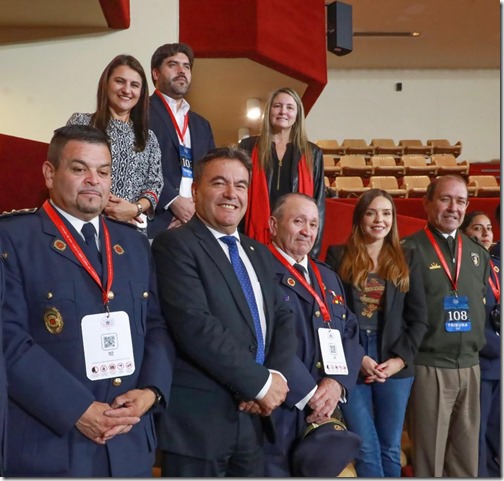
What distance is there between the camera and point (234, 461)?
1.93 m

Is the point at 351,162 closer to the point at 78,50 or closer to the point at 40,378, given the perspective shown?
the point at 78,50

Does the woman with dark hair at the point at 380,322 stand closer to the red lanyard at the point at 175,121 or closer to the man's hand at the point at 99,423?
the red lanyard at the point at 175,121

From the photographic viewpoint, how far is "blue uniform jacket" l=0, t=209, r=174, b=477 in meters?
1.61

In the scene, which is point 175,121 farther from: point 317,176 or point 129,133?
point 317,176

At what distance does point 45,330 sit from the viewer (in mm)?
1669

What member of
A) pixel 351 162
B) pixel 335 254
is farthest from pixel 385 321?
pixel 351 162

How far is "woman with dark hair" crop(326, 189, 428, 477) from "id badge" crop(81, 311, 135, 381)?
3.72 feet

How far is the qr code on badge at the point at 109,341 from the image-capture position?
1.70 meters

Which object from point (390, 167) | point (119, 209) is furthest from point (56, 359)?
point (390, 167)

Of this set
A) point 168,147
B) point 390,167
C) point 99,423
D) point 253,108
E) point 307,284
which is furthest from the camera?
point 390,167

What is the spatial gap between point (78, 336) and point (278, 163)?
4.99 ft

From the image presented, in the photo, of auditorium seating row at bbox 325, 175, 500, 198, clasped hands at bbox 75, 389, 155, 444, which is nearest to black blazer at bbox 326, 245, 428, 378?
clasped hands at bbox 75, 389, 155, 444

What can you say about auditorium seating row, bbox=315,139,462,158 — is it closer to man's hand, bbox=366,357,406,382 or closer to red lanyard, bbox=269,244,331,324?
man's hand, bbox=366,357,406,382

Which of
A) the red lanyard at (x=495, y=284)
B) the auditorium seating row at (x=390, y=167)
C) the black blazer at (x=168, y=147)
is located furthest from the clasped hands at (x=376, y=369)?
the auditorium seating row at (x=390, y=167)
